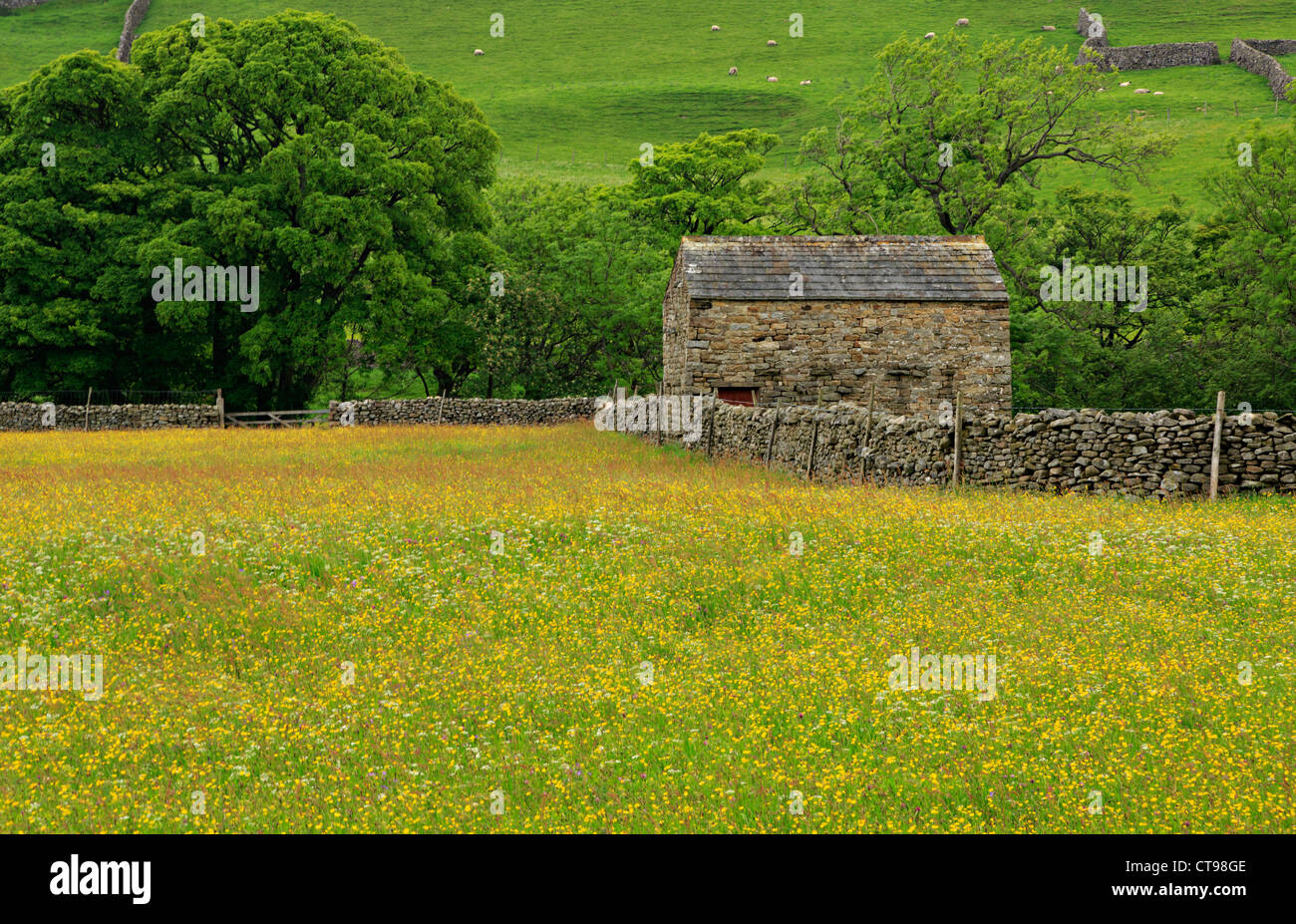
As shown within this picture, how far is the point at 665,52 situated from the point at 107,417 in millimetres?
81011

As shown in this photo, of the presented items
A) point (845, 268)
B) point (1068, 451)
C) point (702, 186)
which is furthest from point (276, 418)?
point (1068, 451)

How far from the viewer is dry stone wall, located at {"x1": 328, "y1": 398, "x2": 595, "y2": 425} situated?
39.4 m

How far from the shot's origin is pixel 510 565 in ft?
37.0

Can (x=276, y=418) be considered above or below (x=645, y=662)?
below

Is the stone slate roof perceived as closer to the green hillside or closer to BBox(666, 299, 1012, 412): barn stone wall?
BBox(666, 299, 1012, 412): barn stone wall

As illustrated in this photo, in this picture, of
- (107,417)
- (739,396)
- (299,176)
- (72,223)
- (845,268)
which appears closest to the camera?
(739,396)

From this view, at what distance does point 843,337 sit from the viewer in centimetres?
2812

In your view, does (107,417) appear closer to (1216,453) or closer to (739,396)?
(739,396)

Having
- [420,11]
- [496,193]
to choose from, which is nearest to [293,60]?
[496,193]

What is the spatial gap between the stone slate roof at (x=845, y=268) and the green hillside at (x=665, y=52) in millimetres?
48437

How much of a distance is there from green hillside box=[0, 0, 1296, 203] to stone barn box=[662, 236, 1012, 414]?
50.2 m
